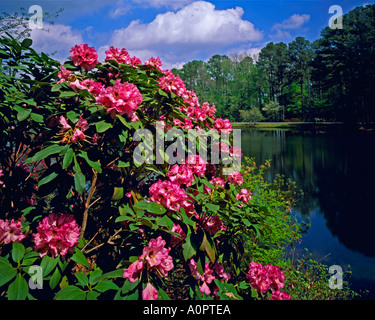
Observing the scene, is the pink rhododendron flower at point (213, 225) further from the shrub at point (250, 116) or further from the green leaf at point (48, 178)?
the shrub at point (250, 116)

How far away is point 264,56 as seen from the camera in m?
38.6

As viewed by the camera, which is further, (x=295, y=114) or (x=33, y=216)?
(x=295, y=114)

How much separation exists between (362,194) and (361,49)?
60.3ft

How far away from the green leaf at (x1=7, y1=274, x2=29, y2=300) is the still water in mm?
4021

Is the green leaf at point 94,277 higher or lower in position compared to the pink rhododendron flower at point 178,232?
lower

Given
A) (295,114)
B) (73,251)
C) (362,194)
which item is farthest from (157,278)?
(295,114)

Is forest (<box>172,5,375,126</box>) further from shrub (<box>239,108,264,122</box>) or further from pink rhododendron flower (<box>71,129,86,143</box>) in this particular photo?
pink rhododendron flower (<box>71,129,86,143</box>)

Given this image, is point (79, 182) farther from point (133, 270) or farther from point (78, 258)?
point (133, 270)

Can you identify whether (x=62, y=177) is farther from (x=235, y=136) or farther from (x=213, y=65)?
(x=213, y=65)

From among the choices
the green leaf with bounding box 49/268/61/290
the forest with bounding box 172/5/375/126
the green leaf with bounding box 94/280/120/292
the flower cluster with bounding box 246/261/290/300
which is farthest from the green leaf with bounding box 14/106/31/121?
the forest with bounding box 172/5/375/126

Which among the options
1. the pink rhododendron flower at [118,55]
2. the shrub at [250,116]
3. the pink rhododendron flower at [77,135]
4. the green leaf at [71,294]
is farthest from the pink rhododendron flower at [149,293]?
the shrub at [250,116]

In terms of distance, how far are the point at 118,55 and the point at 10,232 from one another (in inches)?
45.5

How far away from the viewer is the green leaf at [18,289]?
98 centimetres

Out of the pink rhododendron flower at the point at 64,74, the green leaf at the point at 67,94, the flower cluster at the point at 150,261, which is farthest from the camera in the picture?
the pink rhododendron flower at the point at 64,74
